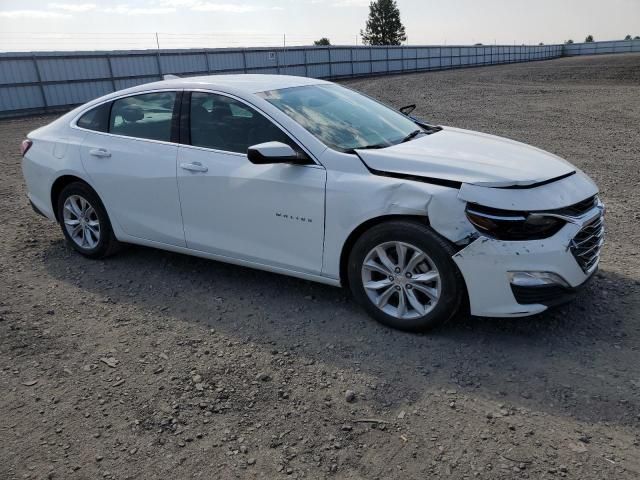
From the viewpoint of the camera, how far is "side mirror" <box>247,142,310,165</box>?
3863mm

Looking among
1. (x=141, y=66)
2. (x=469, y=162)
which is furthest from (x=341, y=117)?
(x=141, y=66)

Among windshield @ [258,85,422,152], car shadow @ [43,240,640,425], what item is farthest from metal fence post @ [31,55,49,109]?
windshield @ [258,85,422,152]

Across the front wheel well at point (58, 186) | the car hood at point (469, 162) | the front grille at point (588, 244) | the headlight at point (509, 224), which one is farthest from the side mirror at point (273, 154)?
the front wheel well at point (58, 186)

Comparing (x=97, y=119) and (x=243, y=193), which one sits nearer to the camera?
(x=243, y=193)

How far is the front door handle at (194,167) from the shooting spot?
434 centimetres

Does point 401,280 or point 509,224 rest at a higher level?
point 509,224

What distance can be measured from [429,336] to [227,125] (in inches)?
Result: 86.1

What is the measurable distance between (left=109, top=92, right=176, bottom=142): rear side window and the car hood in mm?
1769

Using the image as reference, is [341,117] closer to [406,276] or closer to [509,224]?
[406,276]

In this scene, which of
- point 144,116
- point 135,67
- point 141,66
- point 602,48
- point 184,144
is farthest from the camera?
point 602,48

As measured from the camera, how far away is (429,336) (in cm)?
377

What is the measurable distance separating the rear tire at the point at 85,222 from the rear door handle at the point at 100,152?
1.12ft

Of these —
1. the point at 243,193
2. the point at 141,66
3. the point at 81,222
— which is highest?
the point at 141,66

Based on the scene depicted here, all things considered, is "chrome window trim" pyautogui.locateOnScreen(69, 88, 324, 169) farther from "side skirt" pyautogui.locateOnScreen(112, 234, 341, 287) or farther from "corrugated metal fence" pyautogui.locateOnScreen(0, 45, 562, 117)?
"corrugated metal fence" pyautogui.locateOnScreen(0, 45, 562, 117)
